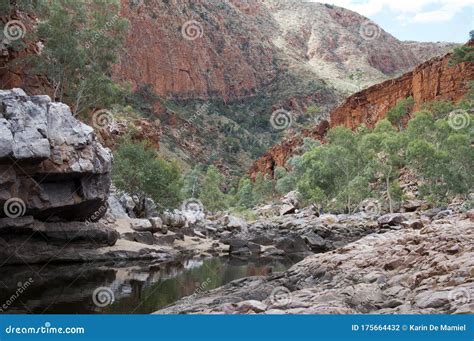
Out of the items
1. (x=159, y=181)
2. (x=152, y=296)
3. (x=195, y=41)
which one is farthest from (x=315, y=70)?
(x=152, y=296)

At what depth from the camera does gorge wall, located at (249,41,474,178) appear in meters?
67.9

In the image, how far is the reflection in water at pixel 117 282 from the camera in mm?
12828

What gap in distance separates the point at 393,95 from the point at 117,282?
7229 centimetres

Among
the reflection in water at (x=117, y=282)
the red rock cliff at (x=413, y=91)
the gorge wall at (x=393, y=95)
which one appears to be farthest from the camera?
the gorge wall at (x=393, y=95)

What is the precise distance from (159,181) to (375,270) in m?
28.4

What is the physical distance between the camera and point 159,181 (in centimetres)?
3819

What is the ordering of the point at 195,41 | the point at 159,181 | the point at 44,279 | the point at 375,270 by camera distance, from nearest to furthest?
the point at 375,270 < the point at 44,279 < the point at 159,181 < the point at 195,41

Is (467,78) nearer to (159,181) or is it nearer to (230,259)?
(159,181)

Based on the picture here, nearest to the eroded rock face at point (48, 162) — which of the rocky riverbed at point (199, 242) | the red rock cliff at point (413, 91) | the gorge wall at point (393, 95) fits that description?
the rocky riverbed at point (199, 242)

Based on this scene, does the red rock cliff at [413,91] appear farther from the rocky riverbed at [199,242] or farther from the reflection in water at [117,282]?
the reflection in water at [117,282]

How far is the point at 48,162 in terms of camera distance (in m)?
20.6

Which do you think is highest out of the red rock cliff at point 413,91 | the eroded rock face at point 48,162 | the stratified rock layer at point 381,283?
the red rock cliff at point 413,91

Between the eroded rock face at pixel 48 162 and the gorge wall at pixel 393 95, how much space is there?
56829 millimetres

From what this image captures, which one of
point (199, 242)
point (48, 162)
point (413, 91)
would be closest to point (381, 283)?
point (48, 162)
